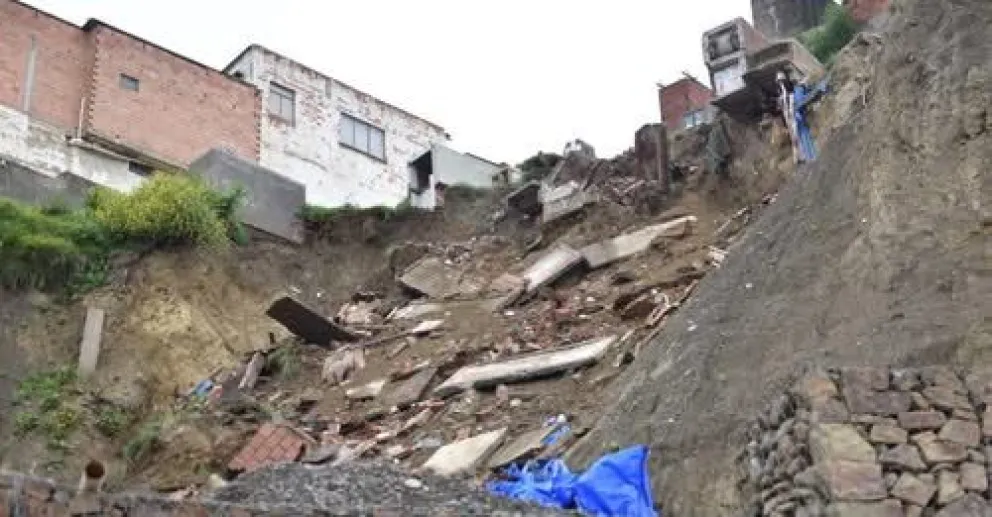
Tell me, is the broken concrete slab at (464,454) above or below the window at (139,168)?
below

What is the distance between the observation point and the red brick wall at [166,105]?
28.1m

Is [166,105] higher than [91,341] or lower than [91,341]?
higher

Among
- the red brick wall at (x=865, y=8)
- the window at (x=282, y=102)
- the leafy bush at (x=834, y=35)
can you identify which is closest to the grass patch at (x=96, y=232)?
the window at (x=282, y=102)

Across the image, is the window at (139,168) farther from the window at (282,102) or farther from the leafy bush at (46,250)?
the leafy bush at (46,250)

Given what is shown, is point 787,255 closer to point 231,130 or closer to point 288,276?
point 288,276

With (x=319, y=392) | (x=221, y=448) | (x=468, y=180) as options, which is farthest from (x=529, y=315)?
(x=468, y=180)

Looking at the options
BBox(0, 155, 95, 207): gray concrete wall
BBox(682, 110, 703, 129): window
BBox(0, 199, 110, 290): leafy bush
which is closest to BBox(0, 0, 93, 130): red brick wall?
BBox(0, 155, 95, 207): gray concrete wall

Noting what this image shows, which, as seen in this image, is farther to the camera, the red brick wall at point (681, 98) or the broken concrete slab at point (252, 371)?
the red brick wall at point (681, 98)

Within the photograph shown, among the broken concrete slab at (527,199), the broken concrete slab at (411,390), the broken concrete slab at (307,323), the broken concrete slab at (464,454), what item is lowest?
the broken concrete slab at (464,454)

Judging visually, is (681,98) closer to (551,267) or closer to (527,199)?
(527,199)

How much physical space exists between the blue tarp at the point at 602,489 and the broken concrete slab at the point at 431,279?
372 inches

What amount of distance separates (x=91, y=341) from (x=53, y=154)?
8788mm

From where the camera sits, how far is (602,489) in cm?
1022

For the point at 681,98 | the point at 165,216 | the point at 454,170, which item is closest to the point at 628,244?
the point at 165,216
